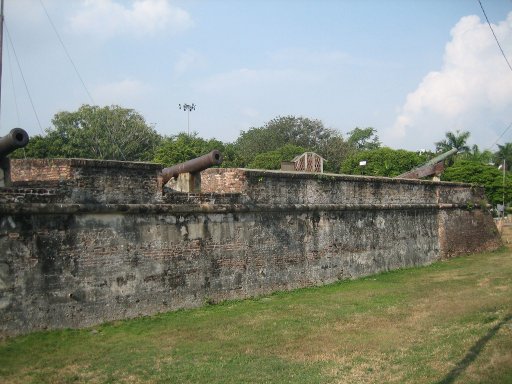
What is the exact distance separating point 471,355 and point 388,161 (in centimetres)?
3062

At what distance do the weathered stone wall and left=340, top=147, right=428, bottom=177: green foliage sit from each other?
20.0 meters

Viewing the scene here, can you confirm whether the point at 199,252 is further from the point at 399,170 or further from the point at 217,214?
the point at 399,170

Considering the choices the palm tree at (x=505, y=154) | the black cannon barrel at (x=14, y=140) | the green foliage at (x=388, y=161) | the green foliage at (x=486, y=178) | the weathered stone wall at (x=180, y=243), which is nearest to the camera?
the black cannon barrel at (x=14, y=140)

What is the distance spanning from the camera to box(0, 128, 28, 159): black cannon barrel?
24.7 feet

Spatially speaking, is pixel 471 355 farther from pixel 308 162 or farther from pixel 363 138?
pixel 363 138

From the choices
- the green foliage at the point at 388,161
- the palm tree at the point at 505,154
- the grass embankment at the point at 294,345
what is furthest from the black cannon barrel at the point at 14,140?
the palm tree at the point at 505,154

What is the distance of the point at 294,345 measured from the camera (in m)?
7.76

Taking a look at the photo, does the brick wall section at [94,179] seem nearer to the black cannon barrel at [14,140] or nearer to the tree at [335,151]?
the black cannon barrel at [14,140]

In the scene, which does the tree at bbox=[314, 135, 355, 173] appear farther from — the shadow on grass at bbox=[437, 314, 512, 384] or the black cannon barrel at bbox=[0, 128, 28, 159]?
the black cannon barrel at bbox=[0, 128, 28, 159]

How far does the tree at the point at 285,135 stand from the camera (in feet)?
178

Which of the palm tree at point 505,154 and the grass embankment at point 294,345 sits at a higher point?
the palm tree at point 505,154

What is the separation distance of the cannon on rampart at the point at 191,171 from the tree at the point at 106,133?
31041mm

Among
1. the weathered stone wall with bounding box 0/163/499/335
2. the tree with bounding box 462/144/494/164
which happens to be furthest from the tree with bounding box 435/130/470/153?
the weathered stone wall with bounding box 0/163/499/335

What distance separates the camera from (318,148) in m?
53.3
